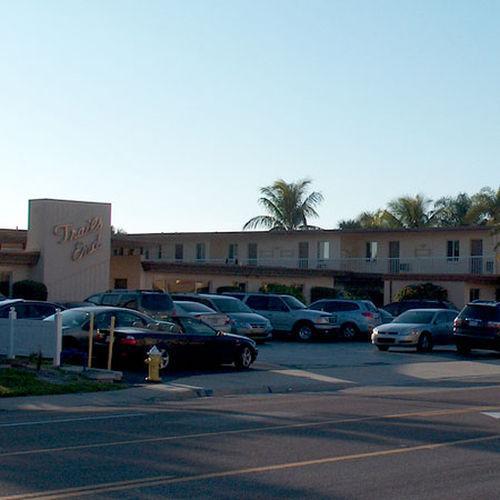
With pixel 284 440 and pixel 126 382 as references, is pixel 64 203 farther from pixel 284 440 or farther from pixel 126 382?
pixel 284 440

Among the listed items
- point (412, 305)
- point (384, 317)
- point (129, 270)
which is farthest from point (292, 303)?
point (129, 270)

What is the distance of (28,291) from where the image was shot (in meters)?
42.0

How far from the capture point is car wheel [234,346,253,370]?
26.1 metres

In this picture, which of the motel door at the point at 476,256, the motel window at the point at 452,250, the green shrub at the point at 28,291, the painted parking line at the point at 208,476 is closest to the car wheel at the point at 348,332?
the green shrub at the point at 28,291

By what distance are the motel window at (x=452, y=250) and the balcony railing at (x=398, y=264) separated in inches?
3.1

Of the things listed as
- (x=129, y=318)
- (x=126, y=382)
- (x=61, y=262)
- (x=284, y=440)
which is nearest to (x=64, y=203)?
(x=61, y=262)

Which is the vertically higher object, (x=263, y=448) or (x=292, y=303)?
(x=292, y=303)

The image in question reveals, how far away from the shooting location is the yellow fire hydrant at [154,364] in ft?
74.0

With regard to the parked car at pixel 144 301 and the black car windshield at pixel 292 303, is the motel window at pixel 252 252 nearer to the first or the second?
the black car windshield at pixel 292 303

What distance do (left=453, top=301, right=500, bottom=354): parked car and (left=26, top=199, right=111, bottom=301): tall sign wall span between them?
17.9 meters

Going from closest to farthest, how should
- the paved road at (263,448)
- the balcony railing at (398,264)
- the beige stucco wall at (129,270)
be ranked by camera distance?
1. the paved road at (263,448)
2. the beige stucco wall at (129,270)
3. the balcony railing at (398,264)

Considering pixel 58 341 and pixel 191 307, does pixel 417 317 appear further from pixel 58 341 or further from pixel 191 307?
pixel 58 341

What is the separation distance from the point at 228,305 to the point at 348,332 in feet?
21.5

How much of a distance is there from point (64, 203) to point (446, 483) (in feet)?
119
